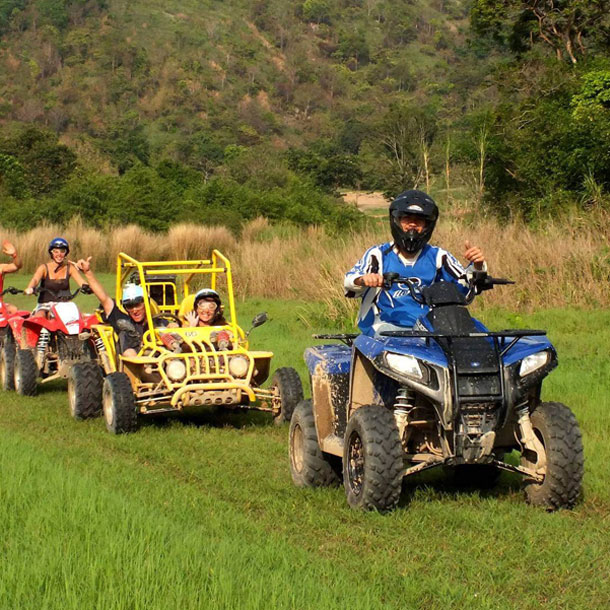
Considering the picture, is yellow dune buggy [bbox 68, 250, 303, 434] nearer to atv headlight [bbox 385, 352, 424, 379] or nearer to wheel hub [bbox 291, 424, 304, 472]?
wheel hub [bbox 291, 424, 304, 472]

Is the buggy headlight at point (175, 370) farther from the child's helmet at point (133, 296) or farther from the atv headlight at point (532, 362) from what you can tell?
the atv headlight at point (532, 362)

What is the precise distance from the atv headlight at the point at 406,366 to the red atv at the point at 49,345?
6.73 meters

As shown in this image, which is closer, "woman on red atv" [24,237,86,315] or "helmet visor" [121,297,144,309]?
"helmet visor" [121,297,144,309]

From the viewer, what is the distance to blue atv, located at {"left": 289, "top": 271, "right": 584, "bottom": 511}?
20.5 feet

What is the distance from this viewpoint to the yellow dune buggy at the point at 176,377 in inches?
387

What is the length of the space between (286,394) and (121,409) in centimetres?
154

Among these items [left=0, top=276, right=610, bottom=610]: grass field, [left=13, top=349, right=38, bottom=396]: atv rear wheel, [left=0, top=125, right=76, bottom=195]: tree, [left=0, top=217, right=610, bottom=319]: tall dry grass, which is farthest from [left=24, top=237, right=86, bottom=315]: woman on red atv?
[left=0, top=125, right=76, bottom=195]: tree

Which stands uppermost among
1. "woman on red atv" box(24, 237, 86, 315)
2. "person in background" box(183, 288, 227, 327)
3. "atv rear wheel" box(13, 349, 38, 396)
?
"woman on red atv" box(24, 237, 86, 315)

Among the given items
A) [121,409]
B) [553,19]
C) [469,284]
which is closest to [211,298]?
[121,409]

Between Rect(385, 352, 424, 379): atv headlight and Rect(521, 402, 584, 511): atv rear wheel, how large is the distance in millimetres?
800

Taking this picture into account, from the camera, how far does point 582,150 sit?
955 inches

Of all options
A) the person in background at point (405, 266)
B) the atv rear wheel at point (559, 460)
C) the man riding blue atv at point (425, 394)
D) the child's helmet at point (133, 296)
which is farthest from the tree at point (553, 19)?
the atv rear wheel at point (559, 460)

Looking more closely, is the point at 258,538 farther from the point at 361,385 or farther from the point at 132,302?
the point at 132,302

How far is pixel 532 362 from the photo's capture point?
6395 mm
